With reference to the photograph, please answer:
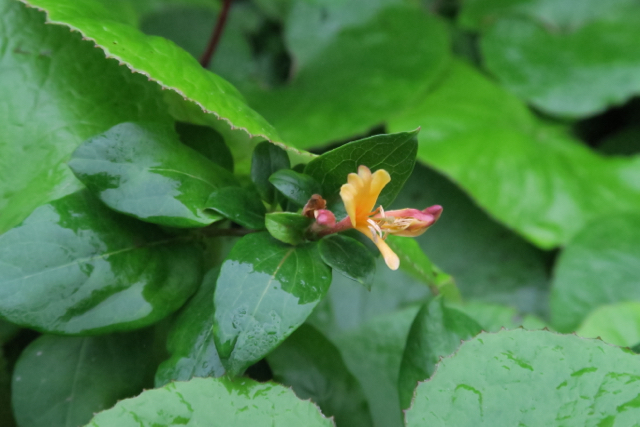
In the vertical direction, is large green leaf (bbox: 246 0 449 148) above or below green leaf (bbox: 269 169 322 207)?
below

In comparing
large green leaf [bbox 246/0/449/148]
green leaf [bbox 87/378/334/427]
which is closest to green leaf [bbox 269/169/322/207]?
green leaf [bbox 87/378/334/427]

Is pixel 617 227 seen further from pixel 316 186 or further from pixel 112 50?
pixel 112 50

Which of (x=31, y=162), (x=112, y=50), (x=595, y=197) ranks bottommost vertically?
(x=595, y=197)

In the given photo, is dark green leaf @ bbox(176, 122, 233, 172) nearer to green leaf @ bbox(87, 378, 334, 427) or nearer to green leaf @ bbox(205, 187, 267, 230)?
green leaf @ bbox(205, 187, 267, 230)

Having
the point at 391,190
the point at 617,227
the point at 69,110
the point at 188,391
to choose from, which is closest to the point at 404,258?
the point at 391,190

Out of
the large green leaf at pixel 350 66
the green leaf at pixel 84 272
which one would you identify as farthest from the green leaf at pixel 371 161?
the large green leaf at pixel 350 66

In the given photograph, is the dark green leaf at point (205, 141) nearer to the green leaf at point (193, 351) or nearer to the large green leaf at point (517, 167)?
the green leaf at point (193, 351)
